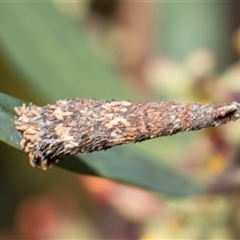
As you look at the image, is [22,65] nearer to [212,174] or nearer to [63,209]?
[63,209]

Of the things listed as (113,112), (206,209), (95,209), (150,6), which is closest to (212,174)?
(206,209)

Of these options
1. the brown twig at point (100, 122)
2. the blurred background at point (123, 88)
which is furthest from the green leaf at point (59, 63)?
the brown twig at point (100, 122)

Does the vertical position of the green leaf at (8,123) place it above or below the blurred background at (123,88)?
below

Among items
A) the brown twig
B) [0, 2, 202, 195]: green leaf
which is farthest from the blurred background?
the brown twig

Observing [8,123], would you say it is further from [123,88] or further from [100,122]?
[123,88]

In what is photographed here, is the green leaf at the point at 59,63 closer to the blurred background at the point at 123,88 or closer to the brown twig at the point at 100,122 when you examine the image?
the blurred background at the point at 123,88

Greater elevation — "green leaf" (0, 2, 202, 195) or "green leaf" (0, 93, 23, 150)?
"green leaf" (0, 2, 202, 195)

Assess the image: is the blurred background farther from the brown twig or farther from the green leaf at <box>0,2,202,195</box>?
the brown twig

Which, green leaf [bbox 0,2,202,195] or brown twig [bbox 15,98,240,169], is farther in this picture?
green leaf [bbox 0,2,202,195]

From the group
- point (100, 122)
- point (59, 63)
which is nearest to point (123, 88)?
point (59, 63)
